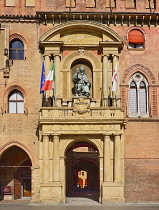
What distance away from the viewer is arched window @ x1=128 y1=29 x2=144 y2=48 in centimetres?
3381

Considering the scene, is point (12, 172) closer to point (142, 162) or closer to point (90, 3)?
point (142, 162)

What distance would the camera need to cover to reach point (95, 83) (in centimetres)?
3347

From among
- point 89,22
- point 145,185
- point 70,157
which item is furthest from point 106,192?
point 70,157

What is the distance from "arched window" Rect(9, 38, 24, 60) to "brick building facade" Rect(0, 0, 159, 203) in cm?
7

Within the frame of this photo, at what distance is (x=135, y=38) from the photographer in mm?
33812

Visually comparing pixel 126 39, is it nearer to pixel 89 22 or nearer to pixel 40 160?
pixel 89 22

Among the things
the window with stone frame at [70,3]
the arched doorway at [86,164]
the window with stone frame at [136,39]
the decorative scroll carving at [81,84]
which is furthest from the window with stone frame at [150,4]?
the arched doorway at [86,164]

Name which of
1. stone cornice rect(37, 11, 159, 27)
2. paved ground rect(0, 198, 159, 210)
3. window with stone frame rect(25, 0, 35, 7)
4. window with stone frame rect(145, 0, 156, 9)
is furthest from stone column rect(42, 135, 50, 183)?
window with stone frame rect(145, 0, 156, 9)

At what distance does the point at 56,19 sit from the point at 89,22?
94.2 inches

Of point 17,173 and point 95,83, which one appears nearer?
point 95,83

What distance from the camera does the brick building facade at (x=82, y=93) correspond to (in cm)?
3162

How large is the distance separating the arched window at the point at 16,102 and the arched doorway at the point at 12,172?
3369 mm

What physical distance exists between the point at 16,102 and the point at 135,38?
31.0 ft

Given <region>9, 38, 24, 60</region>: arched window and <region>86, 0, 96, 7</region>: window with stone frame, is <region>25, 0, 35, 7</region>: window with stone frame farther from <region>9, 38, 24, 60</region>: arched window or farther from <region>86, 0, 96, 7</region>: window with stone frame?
<region>86, 0, 96, 7</region>: window with stone frame
